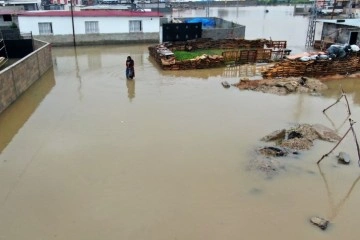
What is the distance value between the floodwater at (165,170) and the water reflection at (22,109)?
0.04m

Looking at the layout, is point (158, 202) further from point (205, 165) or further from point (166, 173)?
point (205, 165)

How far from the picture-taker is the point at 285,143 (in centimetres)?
1082

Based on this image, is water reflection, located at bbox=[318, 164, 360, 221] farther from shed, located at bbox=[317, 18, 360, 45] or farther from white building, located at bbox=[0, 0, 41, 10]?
white building, located at bbox=[0, 0, 41, 10]

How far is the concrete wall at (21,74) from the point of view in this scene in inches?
533

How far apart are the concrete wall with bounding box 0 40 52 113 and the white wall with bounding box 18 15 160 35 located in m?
8.70

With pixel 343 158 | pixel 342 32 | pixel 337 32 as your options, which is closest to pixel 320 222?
pixel 343 158

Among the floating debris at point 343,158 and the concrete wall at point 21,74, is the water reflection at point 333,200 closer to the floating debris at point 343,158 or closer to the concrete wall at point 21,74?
the floating debris at point 343,158

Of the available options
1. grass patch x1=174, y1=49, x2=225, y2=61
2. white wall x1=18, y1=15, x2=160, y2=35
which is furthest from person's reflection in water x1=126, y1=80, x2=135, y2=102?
white wall x1=18, y1=15, x2=160, y2=35

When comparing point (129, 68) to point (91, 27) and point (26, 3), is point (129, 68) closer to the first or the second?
point (91, 27)

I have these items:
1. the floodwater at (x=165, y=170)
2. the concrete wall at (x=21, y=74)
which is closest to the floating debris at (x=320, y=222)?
the floodwater at (x=165, y=170)

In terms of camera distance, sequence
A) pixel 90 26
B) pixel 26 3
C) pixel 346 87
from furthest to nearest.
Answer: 1. pixel 26 3
2. pixel 90 26
3. pixel 346 87

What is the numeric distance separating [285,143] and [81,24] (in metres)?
23.0

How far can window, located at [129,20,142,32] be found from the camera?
29859 mm

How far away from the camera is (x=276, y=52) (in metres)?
23.3
